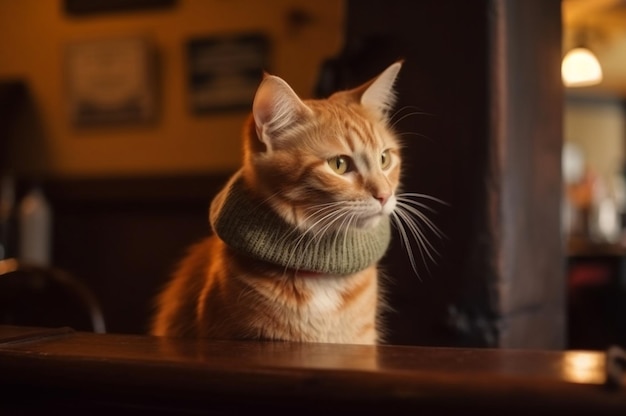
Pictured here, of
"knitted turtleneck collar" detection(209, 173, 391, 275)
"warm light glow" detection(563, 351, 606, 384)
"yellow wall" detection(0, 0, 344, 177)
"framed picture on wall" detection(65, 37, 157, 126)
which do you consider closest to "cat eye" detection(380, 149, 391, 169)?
"knitted turtleneck collar" detection(209, 173, 391, 275)

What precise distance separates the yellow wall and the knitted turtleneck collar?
1592mm

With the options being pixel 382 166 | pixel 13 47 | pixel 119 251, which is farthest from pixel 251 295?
pixel 13 47

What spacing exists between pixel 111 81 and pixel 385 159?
2049 mm

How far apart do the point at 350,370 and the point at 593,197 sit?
479cm

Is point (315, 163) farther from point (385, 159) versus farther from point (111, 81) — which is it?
point (111, 81)

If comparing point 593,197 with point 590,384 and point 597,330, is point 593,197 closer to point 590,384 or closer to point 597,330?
point 597,330

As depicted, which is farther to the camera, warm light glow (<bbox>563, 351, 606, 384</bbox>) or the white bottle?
the white bottle

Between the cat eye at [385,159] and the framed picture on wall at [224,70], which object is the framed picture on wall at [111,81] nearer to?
the framed picture on wall at [224,70]

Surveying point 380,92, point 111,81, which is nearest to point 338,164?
point 380,92

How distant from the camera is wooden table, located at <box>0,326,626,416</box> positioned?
18.1 inches

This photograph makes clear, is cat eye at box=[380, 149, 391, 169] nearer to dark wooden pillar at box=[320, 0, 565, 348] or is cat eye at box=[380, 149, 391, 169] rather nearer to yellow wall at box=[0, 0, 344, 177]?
dark wooden pillar at box=[320, 0, 565, 348]

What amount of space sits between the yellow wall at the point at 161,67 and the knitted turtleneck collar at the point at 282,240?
1.59 meters

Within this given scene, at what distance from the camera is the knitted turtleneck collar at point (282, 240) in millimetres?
835

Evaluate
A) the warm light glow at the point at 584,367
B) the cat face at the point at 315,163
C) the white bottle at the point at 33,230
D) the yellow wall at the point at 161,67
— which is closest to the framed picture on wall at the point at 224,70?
the yellow wall at the point at 161,67
